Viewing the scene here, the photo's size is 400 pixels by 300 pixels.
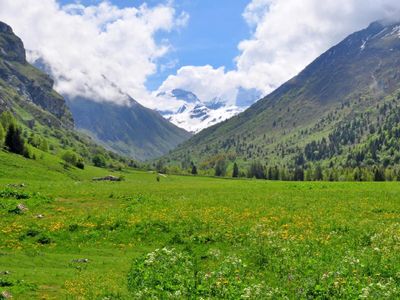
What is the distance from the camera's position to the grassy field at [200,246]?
17812 mm

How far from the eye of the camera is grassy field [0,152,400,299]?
17.8m

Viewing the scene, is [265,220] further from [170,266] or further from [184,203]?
[170,266]

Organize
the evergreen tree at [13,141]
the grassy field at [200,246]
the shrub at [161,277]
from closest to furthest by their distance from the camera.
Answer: the shrub at [161,277]
the grassy field at [200,246]
the evergreen tree at [13,141]

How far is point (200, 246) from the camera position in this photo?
96.3 ft

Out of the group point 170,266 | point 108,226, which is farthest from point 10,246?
point 170,266

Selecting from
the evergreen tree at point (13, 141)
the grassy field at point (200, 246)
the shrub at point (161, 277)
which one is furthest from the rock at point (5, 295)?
the evergreen tree at point (13, 141)

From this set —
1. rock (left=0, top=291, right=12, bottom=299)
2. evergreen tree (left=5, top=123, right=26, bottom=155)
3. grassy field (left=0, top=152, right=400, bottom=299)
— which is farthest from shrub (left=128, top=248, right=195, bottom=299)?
evergreen tree (left=5, top=123, right=26, bottom=155)

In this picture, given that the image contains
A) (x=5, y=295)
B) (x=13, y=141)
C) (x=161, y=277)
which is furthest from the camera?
(x=13, y=141)

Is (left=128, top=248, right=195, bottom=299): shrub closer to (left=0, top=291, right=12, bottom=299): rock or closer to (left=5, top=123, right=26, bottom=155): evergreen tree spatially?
(left=0, top=291, right=12, bottom=299): rock

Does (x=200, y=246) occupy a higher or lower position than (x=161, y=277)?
higher

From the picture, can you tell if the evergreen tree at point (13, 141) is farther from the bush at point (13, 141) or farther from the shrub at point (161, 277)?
the shrub at point (161, 277)

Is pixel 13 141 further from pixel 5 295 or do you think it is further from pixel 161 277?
pixel 161 277

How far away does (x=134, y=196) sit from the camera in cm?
5069

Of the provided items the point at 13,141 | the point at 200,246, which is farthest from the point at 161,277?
the point at 13,141
